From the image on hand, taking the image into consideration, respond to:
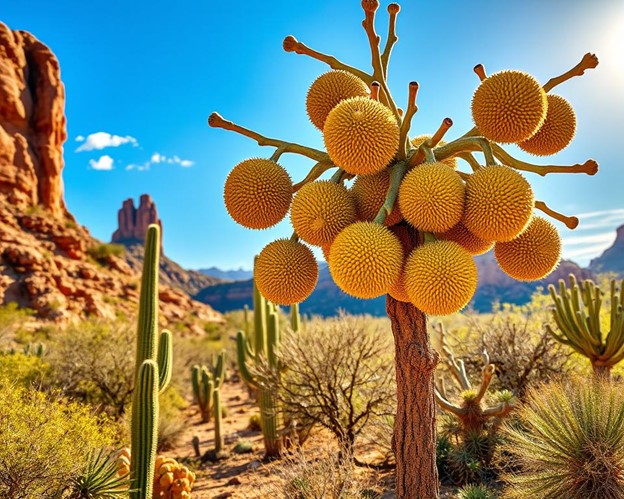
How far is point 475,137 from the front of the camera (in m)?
2.94

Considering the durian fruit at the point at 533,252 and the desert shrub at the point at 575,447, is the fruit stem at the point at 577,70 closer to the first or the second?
the durian fruit at the point at 533,252

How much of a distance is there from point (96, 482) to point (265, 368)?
5.35 meters

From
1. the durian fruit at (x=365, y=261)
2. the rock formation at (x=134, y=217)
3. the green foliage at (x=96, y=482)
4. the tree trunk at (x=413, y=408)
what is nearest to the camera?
the durian fruit at (x=365, y=261)

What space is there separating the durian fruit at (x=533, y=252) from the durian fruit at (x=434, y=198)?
0.55m

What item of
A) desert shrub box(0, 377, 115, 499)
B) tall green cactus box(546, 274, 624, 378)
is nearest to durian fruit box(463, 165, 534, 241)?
desert shrub box(0, 377, 115, 499)

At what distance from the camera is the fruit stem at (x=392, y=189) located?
8.30ft

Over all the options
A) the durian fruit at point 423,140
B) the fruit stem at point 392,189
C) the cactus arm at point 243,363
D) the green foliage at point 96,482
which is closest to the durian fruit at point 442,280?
the fruit stem at point 392,189

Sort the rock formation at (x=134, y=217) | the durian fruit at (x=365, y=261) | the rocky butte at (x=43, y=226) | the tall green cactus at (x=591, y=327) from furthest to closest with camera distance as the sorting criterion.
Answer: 1. the rock formation at (x=134, y=217)
2. the rocky butte at (x=43, y=226)
3. the tall green cactus at (x=591, y=327)
4. the durian fruit at (x=365, y=261)

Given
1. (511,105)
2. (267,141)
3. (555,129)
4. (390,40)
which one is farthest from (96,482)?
(555,129)

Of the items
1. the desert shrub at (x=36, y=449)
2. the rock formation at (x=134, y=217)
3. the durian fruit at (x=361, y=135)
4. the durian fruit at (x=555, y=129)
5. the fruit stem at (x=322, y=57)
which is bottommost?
the desert shrub at (x=36, y=449)

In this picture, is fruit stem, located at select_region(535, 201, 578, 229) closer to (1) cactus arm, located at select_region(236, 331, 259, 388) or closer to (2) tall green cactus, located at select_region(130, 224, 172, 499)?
(2) tall green cactus, located at select_region(130, 224, 172, 499)

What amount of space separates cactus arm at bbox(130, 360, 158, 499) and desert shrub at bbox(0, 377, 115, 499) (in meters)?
0.93

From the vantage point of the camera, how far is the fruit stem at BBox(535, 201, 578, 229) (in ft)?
9.82

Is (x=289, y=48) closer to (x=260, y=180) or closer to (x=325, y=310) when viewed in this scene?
(x=260, y=180)
